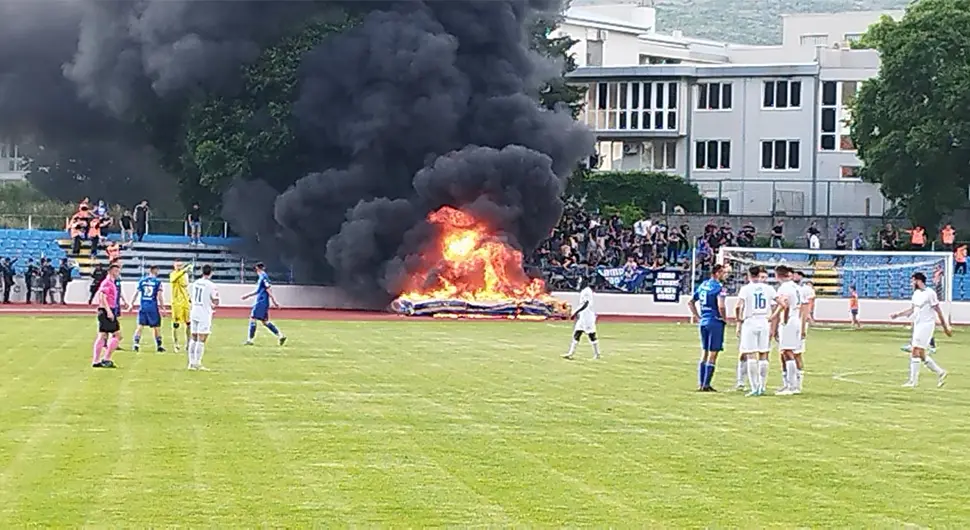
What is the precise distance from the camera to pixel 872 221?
6975 cm

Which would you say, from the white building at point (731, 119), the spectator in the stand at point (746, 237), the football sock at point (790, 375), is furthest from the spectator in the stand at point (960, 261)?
the football sock at point (790, 375)

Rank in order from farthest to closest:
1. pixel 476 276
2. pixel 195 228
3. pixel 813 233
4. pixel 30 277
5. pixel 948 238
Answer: pixel 813 233 < pixel 195 228 < pixel 948 238 < pixel 476 276 < pixel 30 277

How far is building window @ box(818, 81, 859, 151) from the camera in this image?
8081 centimetres

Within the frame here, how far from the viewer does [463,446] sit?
50.9 ft

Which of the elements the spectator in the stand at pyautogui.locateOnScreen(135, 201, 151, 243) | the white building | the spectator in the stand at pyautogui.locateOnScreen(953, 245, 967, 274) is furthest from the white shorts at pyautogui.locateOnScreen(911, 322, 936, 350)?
the white building

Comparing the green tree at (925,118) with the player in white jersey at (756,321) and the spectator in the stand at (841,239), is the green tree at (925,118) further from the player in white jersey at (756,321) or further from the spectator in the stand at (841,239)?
the player in white jersey at (756,321)

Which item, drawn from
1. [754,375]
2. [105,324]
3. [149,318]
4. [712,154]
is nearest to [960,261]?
[712,154]

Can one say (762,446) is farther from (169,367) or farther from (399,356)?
(399,356)

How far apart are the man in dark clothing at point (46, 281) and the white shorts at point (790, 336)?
36.1 m

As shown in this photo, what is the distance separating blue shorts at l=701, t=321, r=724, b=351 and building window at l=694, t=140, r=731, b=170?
60745 millimetres

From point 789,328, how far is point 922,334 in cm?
307

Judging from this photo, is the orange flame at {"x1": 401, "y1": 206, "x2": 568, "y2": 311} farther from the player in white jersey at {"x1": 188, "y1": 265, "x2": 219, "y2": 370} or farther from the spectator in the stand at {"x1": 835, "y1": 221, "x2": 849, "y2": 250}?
the player in white jersey at {"x1": 188, "y1": 265, "x2": 219, "y2": 370}

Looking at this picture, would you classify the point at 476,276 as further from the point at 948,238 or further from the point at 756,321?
the point at 756,321

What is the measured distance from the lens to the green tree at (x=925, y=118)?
64.9 m
